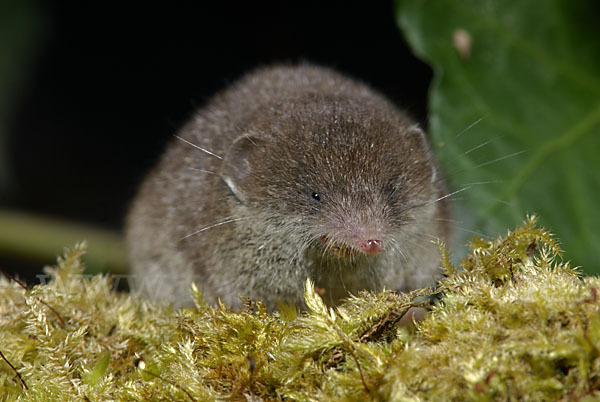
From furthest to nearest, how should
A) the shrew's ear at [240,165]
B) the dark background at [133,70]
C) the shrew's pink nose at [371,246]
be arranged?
the dark background at [133,70], the shrew's ear at [240,165], the shrew's pink nose at [371,246]

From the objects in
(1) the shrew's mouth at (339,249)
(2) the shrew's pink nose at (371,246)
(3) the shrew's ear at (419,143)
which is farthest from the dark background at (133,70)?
(2) the shrew's pink nose at (371,246)

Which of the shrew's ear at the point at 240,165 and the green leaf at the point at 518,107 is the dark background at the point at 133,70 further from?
the shrew's ear at the point at 240,165

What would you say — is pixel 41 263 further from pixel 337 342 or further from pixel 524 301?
pixel 524 301

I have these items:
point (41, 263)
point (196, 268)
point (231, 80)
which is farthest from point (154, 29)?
point (196, 268)

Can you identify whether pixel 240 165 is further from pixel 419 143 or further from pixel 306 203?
pixel 419 143

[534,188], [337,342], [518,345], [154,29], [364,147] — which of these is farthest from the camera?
[154,29]

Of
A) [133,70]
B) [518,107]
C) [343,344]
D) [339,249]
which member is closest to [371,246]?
[339,249]
